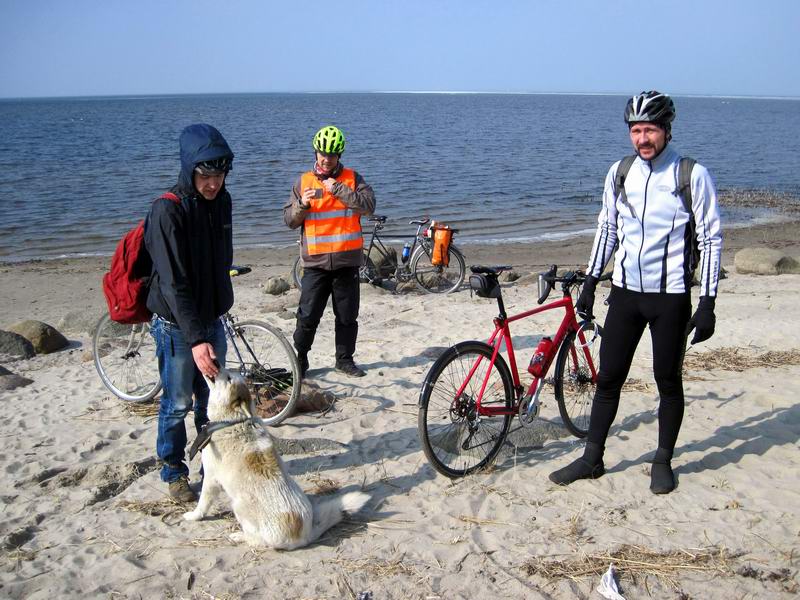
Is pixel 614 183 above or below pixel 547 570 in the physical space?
above

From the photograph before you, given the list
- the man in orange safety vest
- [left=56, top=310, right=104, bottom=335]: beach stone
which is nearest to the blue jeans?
the man in orange safety vest

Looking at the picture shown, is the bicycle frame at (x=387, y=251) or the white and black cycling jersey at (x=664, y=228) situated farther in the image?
the bicycle frame at (x=387, y=251)

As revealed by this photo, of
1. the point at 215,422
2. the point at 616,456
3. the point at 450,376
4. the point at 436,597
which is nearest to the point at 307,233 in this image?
the point at 450,376

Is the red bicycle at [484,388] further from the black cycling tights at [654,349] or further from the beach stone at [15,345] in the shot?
the beach stone at [15,345]

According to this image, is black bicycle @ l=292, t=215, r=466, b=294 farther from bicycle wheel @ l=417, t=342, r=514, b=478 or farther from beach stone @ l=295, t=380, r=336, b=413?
bicycle wheel @ l=417, t=342, r=514, b=478

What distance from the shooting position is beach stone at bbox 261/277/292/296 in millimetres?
11688

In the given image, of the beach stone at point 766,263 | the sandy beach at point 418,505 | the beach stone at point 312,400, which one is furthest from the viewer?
the beach stone at point 766,263

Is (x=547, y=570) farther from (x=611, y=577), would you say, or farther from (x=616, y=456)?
(x=616, y=456)

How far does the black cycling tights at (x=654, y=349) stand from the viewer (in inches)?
157

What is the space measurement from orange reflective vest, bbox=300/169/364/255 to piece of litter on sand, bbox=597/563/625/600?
370cm

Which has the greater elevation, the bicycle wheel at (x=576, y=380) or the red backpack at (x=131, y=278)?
the red backpack at (x=131, y=278)

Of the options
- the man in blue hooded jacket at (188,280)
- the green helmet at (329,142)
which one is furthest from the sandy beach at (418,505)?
the green helmet at (329,142)

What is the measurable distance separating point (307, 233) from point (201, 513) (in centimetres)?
296

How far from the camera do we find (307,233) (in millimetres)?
6254
